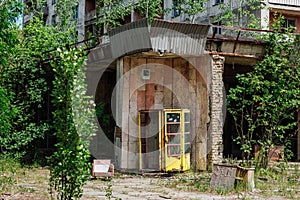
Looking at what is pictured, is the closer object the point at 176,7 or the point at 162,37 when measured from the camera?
the point at 162,37

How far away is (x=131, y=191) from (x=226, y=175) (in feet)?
6.36

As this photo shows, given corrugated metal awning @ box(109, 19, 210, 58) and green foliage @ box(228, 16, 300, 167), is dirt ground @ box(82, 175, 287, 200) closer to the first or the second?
green foliage @ box(228, 16, 300, 167)

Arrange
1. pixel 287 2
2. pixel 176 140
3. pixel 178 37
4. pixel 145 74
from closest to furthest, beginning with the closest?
pixel 178 37 < pixel 176 140 < pixel 145 74 < pixel 287 2

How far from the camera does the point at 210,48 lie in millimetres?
13094

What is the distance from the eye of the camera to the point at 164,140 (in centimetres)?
1273

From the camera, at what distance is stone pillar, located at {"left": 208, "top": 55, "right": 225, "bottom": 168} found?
13.0 metres

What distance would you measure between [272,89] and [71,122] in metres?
7.87

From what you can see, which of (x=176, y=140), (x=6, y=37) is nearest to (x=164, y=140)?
(x=176, y=140)

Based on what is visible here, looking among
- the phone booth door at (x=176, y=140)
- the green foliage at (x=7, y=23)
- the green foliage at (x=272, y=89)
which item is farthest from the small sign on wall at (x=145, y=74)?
the green foliage at (x=7, y=23)

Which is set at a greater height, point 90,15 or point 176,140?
point 90,15

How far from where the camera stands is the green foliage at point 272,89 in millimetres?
13398

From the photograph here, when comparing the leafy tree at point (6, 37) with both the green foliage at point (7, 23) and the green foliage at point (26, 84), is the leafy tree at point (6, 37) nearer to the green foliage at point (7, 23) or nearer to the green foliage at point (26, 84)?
the green foliage at point (7, 23)

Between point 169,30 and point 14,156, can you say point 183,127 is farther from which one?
point 14,156

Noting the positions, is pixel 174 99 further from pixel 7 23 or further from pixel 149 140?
pixel 7 23
